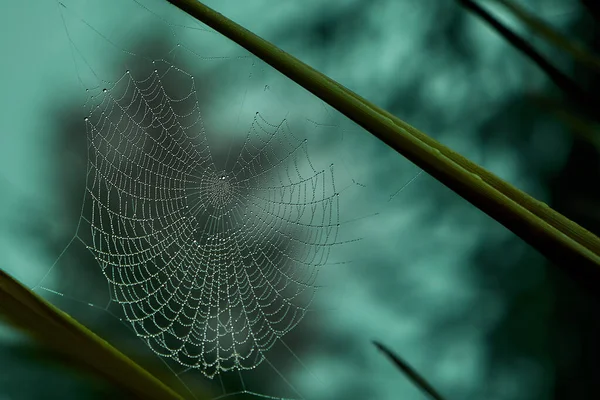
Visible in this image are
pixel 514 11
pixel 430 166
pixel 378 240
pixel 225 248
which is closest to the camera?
pixel 430 166

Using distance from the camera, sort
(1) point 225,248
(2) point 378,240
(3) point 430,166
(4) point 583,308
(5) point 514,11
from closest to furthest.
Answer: (3) point 430,166, (5) point 514,11, (1) point 225,248, (2) point 378,240, (4) point 583,308

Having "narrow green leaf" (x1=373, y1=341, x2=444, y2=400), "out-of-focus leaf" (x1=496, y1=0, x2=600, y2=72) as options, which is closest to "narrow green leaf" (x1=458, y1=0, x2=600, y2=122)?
"out-of-focus leaf" (x1=496, y1=0, x2=600, y2=72)

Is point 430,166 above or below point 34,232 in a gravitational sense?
below

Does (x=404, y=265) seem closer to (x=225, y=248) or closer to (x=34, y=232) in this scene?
(x=225, y=248)

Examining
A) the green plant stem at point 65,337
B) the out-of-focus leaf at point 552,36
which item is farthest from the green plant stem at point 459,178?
the out-of-focus leaf at point 552,36

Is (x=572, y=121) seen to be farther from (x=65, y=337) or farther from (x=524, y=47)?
(x=65, y=337)

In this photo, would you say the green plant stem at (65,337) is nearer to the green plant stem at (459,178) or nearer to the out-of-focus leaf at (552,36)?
the green plant stem at (459,178)

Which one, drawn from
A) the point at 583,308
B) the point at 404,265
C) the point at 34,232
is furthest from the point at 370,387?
the point at 34,232
